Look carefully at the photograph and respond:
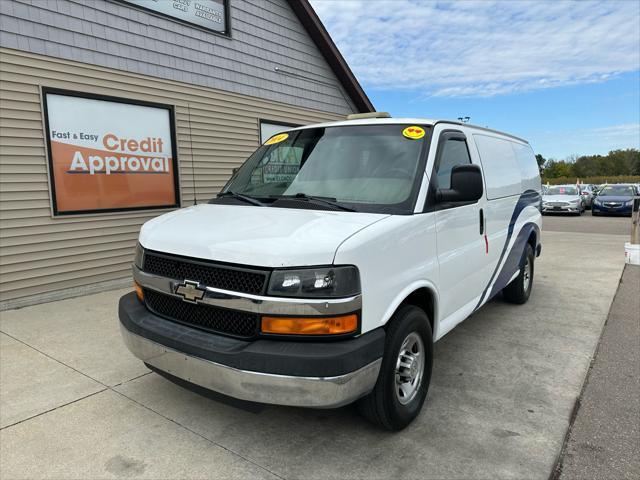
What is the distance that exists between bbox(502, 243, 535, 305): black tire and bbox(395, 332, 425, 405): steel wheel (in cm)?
297

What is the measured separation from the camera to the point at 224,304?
98.3 inches

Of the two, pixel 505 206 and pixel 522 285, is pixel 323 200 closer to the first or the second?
pixel 505 206

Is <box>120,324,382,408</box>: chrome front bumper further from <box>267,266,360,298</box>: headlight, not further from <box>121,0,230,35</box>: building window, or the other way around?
<box>121,0,230,35</box>: building window

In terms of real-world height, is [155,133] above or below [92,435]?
above

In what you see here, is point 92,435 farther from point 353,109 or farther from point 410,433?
point 353,109

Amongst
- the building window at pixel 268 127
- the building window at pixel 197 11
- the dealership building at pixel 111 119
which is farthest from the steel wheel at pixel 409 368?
the building window at pixel 268 127

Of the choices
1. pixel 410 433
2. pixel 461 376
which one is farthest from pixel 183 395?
pixel 461 376

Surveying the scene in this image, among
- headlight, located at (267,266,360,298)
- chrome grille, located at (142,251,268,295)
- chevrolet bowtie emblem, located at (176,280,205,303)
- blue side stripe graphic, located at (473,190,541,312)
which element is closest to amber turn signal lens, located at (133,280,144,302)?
chrome grille, located at (142,251,268,295)

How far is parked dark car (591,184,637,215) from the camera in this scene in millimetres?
20531

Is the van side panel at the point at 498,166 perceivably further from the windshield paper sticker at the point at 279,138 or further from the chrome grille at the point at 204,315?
the chrome grille at the point at 204,315

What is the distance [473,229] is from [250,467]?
2.51m

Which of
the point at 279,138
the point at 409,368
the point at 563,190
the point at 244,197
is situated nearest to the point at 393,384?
the point at 409,368

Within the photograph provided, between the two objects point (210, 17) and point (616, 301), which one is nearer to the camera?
point (616, 301)

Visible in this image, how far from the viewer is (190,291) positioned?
265 centimetres
